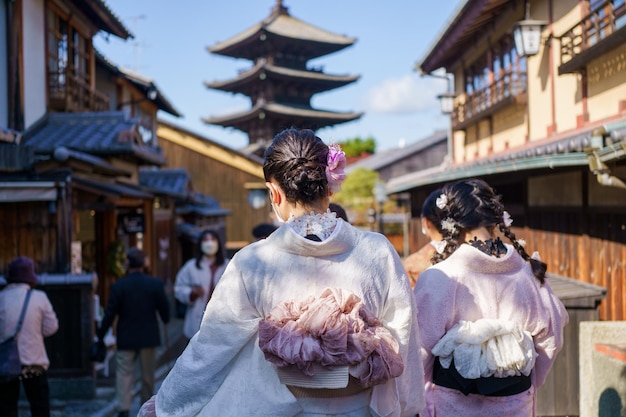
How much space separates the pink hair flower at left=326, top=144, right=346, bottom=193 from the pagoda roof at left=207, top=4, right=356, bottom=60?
101ft

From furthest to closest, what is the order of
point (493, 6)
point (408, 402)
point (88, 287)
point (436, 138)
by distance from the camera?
1. point (436, 138)
2. point (493, 6)
3. point (88, 287)
4. point (408, 402)

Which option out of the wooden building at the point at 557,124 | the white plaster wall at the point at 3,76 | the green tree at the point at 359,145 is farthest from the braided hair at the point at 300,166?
the green tree at the point at 359,145

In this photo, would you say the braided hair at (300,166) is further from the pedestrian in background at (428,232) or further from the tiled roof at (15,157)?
the tiled roof at (15,157)

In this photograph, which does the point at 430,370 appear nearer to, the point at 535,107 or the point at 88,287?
the point at 88,287

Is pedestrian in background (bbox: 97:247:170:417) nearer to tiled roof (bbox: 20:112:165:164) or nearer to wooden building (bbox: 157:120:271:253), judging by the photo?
tiled roof (bbox: 20:112:165:164)

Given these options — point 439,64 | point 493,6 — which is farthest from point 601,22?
point 439,64

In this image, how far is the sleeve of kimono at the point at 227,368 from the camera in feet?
6.98

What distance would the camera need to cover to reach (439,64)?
53.6 ft

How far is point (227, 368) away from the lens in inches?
86.0

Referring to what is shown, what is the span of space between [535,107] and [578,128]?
2200 millimetres

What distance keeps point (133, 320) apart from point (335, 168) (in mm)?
4555

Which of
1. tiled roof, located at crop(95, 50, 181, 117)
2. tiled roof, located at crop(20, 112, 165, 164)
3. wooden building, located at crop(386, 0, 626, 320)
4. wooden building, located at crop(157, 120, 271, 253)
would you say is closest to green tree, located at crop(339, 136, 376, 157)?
wooden building, located at crop(157, 120, 271, 253)

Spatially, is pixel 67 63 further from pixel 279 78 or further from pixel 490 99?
pixel 279 78

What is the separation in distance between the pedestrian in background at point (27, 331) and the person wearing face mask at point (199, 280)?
1.45m
